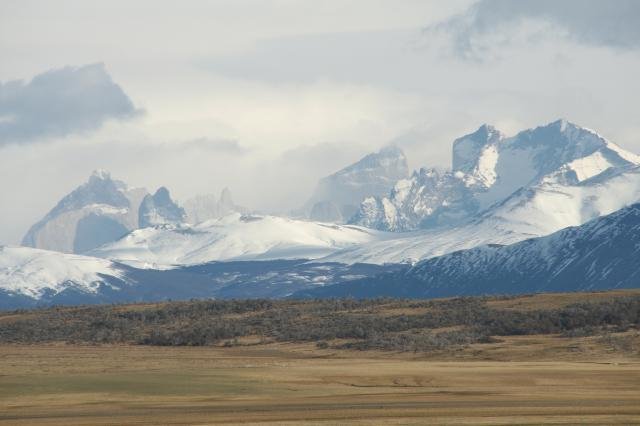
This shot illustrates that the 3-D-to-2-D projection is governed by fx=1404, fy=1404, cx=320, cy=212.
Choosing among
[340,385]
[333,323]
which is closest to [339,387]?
[340,385]

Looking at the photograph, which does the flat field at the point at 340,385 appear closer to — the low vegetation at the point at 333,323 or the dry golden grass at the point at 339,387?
the dry golden grass at the point at 339,387

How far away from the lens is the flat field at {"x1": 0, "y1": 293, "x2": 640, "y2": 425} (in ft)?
269

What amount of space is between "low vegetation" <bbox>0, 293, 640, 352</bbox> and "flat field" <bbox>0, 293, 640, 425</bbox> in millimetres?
4207

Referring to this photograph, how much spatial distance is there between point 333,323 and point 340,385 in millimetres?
62252

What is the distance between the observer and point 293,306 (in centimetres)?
18838

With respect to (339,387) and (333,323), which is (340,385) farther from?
(333,323)

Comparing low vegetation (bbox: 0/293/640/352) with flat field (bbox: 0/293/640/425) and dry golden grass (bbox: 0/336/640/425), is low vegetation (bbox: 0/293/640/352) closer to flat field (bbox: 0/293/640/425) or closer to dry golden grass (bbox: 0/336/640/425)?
A: flat field (bbox: 0/293/640/425)

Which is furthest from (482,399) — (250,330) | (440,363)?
(250,330)

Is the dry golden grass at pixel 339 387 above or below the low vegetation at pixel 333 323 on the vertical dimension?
below

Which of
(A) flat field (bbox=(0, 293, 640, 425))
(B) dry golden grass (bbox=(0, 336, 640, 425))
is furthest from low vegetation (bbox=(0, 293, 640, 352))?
(B) dry golden grass (bbox=(0, 336, 640, 425))

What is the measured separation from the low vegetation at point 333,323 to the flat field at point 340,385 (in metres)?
4.21

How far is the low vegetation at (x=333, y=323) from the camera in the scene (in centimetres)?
14188

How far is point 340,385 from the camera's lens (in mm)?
101000

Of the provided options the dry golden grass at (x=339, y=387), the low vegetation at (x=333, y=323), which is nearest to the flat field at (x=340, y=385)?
the dry golden grass at (x=339, y=387)
